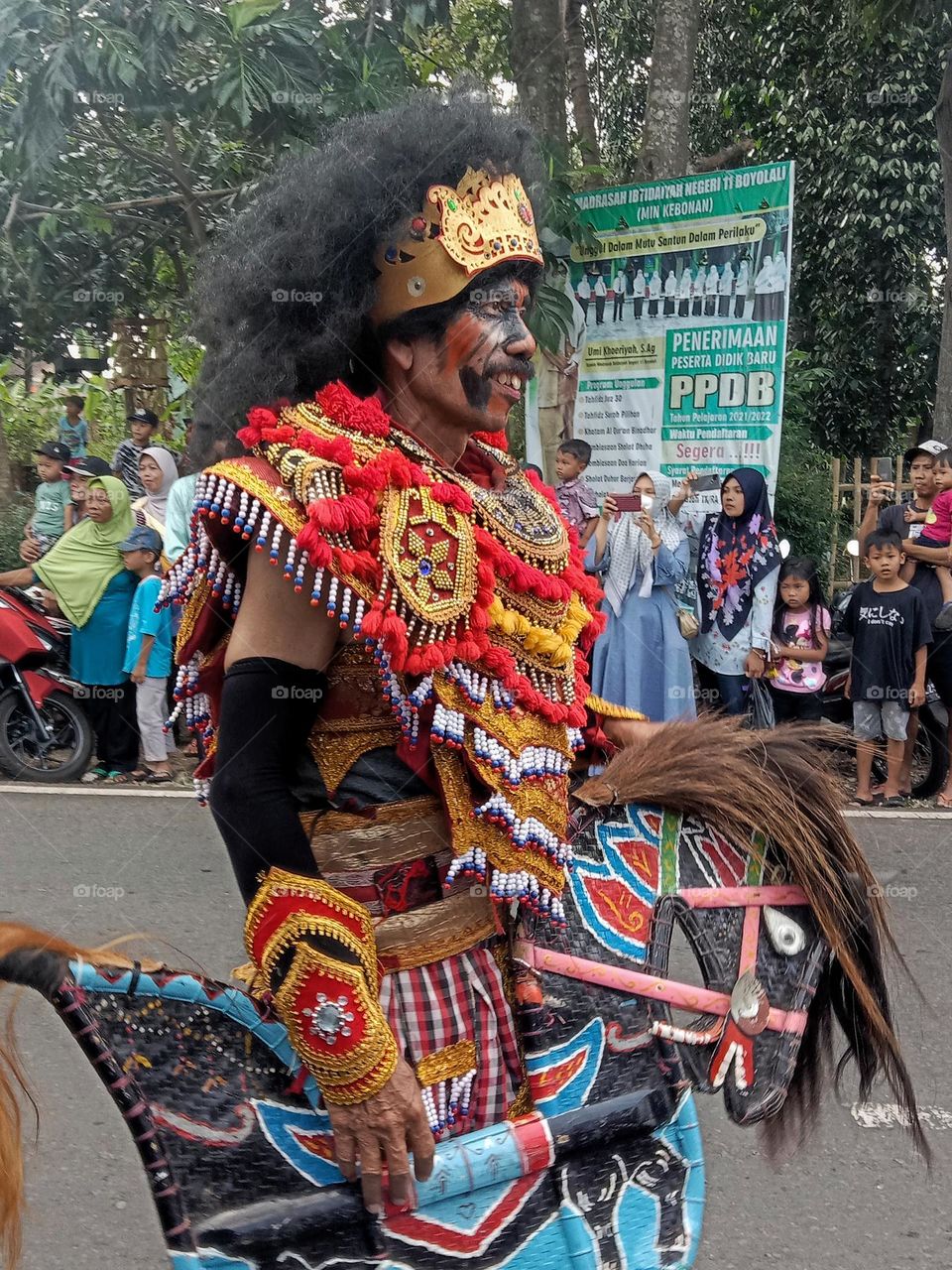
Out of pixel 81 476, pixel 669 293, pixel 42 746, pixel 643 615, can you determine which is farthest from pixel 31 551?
pixel 669 293

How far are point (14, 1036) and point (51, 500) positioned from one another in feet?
24.2

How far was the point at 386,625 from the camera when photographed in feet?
5.20

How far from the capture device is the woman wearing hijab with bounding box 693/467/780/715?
716cm

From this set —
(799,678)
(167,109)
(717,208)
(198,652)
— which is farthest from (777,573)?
(198,652)

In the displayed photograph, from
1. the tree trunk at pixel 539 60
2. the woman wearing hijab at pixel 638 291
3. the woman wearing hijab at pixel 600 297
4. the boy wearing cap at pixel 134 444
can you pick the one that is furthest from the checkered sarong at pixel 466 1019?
the tree trunk at pixel 539 60

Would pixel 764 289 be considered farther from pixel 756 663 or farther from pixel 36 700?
pixel 36 700

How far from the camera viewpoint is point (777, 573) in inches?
282

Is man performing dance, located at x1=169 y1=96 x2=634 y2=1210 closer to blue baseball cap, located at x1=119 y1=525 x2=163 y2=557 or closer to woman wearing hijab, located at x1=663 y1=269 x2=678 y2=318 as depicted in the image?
blue baseball cap, located at x1=119 y1=525 x2=163 y2=557

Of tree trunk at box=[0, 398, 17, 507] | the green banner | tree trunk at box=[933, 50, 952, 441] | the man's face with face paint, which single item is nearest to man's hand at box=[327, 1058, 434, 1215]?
the man's face with face paint

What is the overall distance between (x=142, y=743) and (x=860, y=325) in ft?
32.4

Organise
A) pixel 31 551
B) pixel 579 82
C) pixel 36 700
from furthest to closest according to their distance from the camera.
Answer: pixel 579 82, pixel 31 551, pixel 36 700

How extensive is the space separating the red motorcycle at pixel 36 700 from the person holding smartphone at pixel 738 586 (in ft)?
11.4

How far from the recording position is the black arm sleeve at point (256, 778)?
157 centimetres

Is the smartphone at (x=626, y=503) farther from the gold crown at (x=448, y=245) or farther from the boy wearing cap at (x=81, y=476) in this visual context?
the gold crown at (x=448, y=245)
